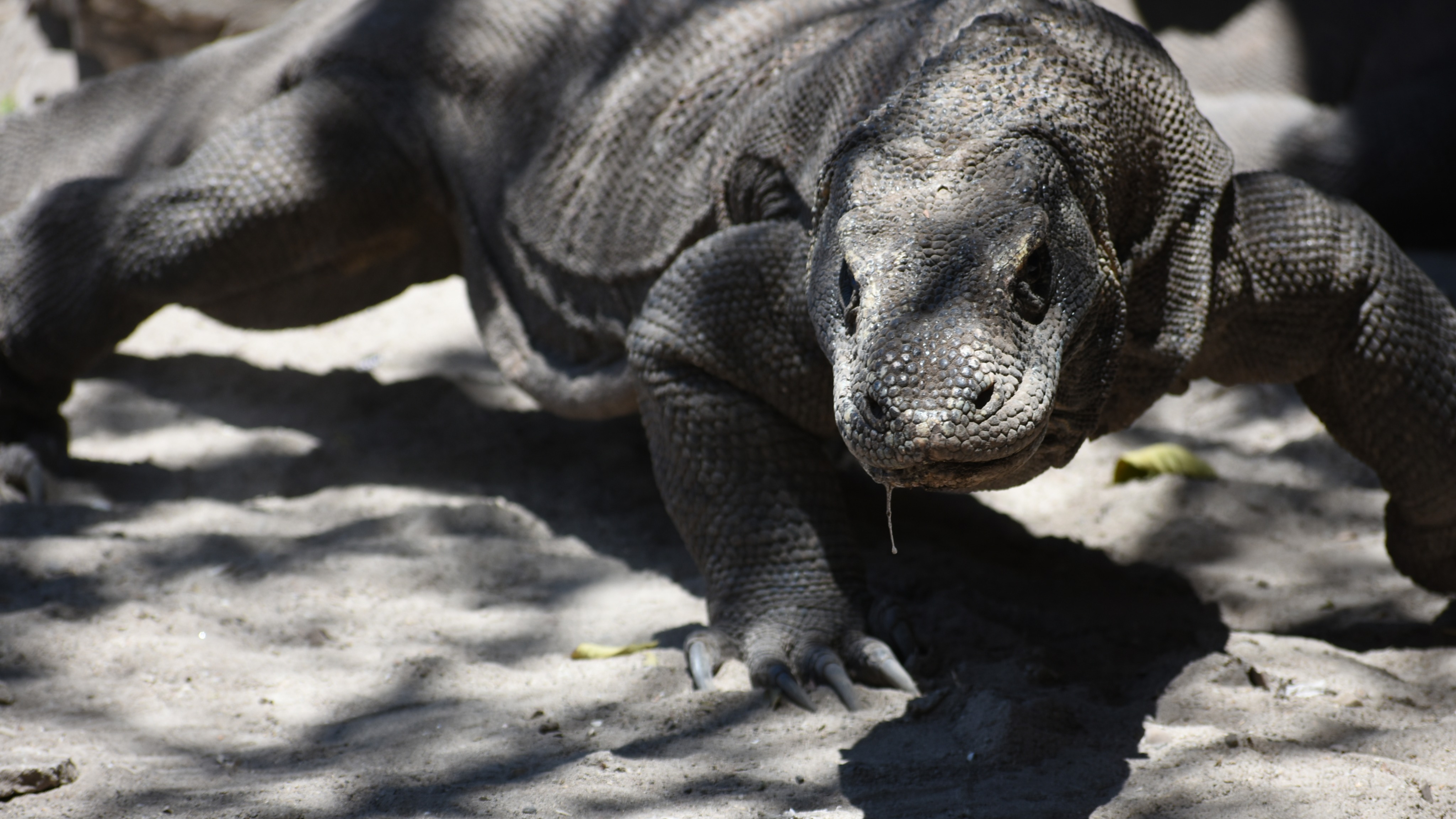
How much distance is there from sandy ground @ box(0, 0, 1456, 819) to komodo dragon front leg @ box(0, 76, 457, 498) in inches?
16.2

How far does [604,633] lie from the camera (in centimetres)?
325

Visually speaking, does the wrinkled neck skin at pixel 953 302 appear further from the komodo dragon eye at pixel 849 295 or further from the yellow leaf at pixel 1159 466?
the yellow leaf at pixel 1159 466

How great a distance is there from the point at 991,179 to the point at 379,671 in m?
1.83

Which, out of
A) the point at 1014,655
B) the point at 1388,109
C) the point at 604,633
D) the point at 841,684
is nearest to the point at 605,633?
the point at 604,633

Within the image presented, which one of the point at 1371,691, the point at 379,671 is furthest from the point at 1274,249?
the point at 379,671

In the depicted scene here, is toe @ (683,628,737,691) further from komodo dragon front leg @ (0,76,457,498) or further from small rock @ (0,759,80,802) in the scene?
komodo dragon front leg @ (0,76,457,498)

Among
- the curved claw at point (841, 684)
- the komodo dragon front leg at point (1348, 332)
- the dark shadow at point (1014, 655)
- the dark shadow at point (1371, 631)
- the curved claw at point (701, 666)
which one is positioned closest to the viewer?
the dark shadow at point (1014, 655)

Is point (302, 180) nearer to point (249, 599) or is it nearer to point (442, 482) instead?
point (442, 482)

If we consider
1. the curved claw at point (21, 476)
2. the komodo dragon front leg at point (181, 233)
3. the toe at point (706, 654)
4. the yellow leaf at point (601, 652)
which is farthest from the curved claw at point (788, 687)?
the curved claw at point (21, 476)

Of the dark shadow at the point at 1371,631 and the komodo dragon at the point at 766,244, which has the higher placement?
the komodo dragon at the point at 766,244

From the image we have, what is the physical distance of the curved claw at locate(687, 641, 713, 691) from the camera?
282 centimetres

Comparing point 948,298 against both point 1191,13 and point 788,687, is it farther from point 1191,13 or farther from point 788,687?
point 1191,13

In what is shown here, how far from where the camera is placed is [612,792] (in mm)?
2250

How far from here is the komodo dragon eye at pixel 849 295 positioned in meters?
→ 2.08
